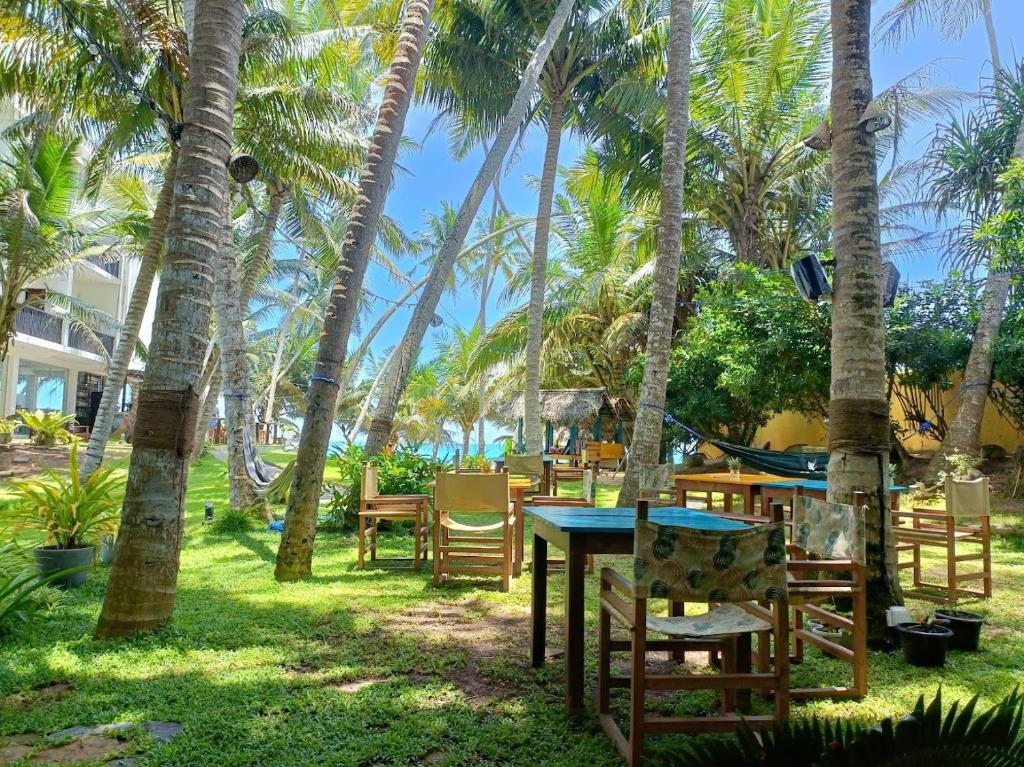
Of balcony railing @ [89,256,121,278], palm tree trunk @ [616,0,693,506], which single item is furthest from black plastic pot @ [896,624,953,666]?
balcony railing @ [89,256,121,278]

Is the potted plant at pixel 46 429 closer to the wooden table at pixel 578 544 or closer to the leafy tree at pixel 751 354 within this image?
the leafy tree at pixel 751 354

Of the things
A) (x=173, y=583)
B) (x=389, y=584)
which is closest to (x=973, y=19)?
(x=389, y=584)

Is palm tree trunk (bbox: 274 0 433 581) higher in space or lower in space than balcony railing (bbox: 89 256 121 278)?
lower

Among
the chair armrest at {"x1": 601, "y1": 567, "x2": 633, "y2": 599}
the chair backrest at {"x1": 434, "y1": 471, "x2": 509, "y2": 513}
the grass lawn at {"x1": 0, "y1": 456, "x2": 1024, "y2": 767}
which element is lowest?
the grass lawn at {"x1": 0, "y1": 456, "x2": 1024, "y2": 767}

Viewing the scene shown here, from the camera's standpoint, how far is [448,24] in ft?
35.8

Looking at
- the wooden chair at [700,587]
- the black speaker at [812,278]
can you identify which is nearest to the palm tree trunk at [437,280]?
the black speaker at [812,278]

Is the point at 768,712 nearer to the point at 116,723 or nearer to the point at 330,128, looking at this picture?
the point at 116,723

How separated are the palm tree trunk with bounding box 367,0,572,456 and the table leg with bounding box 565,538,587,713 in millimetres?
5332

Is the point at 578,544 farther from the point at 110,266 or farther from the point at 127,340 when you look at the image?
the point at 110,266

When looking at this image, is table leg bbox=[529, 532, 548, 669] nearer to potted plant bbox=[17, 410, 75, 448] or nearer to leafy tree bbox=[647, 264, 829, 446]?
leafy tree bbox=[647, 264, 829, 446]

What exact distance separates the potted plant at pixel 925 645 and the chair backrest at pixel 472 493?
244 cm

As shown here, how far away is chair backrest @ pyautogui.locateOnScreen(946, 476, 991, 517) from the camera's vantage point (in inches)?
173

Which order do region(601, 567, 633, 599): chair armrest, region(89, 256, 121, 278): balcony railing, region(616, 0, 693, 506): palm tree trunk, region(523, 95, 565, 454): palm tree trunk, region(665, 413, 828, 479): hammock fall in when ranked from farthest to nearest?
region(89, 256, 121, 278): balcony railing < region(523, 95, 565, 454): palm tree trunk < region(665, 413, 828, 479): hammock < region(616, 0, 693, 506): palm tree trunk < region(601, 567, 633, 599): chair armrest

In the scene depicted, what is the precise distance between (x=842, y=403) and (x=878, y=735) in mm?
3211
